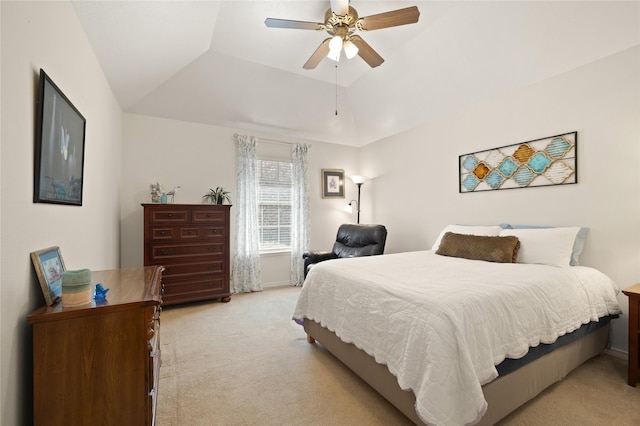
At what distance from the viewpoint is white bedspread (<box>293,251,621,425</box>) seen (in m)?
1.31

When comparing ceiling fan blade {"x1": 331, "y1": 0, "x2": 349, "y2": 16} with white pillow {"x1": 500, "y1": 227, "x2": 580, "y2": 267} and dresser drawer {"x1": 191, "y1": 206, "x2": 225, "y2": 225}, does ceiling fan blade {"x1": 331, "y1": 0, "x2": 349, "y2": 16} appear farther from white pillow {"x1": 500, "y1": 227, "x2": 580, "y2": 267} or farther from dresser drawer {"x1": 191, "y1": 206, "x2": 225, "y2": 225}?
dresser drawer {"x1": 191, "y1": 206, "x2": 225, "y2": 225}

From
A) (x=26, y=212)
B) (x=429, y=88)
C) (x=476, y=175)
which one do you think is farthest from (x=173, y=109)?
(x=476, y=175)

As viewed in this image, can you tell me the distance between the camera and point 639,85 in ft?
7.48

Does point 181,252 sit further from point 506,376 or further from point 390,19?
point 506,376

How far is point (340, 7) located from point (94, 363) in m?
2.64

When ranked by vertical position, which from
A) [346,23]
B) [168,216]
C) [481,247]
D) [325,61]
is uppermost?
[325,61]

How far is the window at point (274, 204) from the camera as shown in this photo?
4699mm

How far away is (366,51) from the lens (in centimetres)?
257

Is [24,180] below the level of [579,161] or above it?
below

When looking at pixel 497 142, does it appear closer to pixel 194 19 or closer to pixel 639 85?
pixel 639 85

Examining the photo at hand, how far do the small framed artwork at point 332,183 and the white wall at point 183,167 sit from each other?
0.39 ft

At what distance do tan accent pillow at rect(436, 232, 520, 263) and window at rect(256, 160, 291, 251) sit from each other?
2.68 m

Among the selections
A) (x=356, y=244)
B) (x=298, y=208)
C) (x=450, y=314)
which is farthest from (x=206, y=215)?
(x=450, y=314)

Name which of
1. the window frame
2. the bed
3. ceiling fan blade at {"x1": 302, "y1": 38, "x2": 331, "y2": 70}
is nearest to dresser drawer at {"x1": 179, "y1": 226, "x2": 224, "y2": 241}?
the window frame
